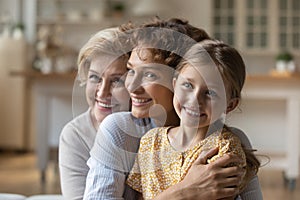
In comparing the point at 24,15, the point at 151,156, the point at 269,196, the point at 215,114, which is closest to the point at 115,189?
the point at 151,156

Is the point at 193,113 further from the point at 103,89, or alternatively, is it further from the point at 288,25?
the point at 288,25

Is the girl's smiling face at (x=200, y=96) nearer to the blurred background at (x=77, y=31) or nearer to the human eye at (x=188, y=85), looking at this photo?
the human eye at (x=188, y=85)

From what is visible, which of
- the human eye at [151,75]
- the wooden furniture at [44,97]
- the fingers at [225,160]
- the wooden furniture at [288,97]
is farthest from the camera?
the wooden furniture at [44,97]

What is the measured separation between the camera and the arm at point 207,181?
36.5 inches

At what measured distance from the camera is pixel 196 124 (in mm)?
947

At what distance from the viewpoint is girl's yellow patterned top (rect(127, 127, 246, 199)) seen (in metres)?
0.94

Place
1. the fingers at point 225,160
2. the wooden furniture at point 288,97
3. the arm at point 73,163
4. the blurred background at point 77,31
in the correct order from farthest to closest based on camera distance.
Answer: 1. the blurred background at point 77,31
2. the wooden furniture at point 288,97
3. the arm at point 73,163
4. the fingers at point 225,160

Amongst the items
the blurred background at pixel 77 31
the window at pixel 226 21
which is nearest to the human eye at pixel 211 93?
the blurred background at pixel 77 31

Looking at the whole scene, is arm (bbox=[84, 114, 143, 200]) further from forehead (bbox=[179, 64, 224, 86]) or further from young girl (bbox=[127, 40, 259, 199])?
forehead (bbox=[179, 64, 224, 86])

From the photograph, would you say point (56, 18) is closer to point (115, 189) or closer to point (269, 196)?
point (269, 196)

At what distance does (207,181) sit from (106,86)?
13.3 inches

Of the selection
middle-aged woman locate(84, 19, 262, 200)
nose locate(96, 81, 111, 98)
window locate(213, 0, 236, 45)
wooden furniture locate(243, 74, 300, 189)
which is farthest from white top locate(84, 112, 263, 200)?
window locate(213, 0, 236, 45)

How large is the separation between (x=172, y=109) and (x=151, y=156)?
0.39 ft

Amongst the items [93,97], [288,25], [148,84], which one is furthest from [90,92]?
[288,25]
